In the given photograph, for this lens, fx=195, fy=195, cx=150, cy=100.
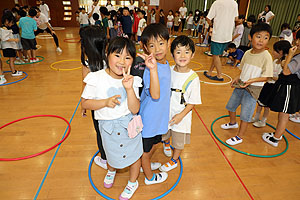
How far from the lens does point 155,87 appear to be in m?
1.59

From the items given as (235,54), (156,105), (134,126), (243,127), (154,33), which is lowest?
(243,127)

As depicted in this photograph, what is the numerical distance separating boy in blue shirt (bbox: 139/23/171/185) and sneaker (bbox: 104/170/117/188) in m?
0.63

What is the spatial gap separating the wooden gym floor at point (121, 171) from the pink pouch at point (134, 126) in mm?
853

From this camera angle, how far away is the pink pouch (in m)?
1.66

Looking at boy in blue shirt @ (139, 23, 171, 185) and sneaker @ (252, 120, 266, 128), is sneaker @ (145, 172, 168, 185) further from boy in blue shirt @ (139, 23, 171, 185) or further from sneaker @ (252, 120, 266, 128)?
sneaker @ (252, 120, 266, 128)

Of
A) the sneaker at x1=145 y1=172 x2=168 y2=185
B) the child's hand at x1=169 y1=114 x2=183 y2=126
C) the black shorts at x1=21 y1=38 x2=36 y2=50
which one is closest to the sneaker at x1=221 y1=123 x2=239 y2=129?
the sneaker at x1=145 y1=172 x2=168 y2=185

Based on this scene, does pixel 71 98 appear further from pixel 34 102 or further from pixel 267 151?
pixel 267 151

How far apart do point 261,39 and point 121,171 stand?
95.3 inches

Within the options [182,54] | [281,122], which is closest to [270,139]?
[281,122]

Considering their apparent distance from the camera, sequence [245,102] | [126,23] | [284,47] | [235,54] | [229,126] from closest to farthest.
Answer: [284,47] < [245,102] < [229,126] < [235,54] < [126,23]

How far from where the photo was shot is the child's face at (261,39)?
97.3 inches

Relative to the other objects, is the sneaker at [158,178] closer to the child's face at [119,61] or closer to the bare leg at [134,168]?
the bare leg at [134,168]

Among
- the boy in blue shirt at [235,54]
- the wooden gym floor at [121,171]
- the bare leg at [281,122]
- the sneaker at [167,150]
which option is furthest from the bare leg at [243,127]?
the boy in blue shirt at [235,54]

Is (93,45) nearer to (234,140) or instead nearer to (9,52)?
(234,140)
